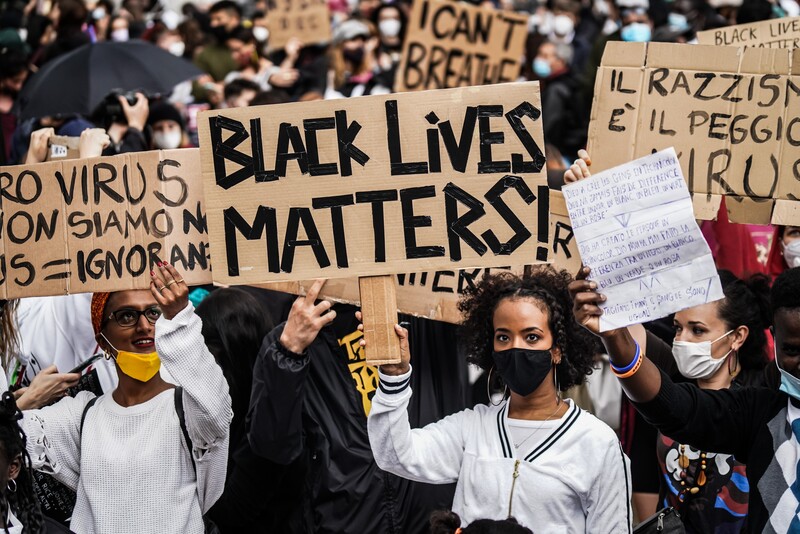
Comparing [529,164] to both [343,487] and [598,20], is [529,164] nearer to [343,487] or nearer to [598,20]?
[343,487]

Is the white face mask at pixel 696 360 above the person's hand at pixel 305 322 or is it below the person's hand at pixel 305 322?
below

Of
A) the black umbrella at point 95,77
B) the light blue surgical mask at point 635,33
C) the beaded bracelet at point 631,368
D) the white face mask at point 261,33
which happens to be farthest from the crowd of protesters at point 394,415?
the white face mask at point 261,33

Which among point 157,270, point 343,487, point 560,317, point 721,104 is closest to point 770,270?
point 721,104

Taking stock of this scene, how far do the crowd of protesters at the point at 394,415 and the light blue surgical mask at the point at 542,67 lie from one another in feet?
21.5

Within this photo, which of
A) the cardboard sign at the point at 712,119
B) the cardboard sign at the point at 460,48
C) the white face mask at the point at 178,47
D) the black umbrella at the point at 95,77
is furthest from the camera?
the white face mask at the point at 178,47

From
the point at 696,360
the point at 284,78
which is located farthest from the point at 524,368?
the point at 284,78

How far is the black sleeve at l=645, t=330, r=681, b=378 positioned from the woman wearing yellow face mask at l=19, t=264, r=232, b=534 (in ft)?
5.90

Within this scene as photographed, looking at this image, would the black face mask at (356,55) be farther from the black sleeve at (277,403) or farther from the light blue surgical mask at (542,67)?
the black sleeve at (277,403)

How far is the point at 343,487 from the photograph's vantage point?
481 cm

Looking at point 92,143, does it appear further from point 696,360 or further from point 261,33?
point 261,33

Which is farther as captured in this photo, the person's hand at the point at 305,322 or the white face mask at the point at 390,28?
the white face mask at the point at 390,28

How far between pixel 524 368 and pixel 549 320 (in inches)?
9.6

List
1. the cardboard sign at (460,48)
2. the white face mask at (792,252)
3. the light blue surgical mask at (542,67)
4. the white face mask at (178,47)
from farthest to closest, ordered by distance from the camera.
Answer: the white face mask at (178,47) < the light blue surgical mask at (542,67) < the cardboard sign at (460,48) < the white face mask at (792,252)

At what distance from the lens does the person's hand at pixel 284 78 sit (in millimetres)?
11477
